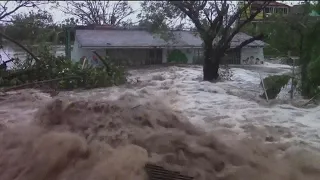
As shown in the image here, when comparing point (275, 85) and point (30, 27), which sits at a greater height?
point (30, 27)

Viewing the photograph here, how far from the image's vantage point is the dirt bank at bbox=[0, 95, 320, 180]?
3.99 m

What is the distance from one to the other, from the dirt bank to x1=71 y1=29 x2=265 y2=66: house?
13927 mm

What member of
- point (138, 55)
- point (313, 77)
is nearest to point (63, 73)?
point (313, 77)

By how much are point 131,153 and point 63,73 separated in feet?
25.6

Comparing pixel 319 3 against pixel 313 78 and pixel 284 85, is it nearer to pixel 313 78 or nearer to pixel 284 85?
pixel 313 78

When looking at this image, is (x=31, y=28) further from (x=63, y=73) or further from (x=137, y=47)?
(x=137, y=47)

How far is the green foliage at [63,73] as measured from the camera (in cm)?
1143

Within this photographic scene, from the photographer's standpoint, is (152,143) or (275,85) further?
(275,85)

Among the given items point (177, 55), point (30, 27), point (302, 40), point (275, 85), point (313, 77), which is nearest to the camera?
point (313, 77)

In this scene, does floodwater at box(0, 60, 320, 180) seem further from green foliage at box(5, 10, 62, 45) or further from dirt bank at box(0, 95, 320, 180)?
green foliage at box(5, 10, 62, 45)

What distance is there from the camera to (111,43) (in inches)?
786

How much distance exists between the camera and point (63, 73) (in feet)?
38.0

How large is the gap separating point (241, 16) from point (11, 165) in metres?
9.88

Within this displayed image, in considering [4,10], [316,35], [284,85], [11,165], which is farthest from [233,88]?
[11,165]
